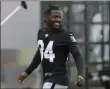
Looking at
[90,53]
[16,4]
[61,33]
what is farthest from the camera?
[90,53]

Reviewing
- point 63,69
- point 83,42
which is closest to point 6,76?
point 83,42

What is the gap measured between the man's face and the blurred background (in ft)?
10.9

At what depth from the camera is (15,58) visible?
25.2 ft

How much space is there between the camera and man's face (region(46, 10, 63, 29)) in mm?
4164

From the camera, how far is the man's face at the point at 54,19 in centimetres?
416

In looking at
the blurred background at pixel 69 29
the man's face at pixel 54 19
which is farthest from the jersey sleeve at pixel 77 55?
the blurred background at pixel 69 29

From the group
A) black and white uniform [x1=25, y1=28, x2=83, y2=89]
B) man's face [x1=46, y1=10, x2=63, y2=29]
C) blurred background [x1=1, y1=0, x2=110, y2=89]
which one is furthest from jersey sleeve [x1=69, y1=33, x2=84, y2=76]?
blurred background [x1=1, y1=0, x2=110, y2=89]

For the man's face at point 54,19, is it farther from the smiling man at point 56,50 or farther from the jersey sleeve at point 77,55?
the jersey sleeve at point 77,55

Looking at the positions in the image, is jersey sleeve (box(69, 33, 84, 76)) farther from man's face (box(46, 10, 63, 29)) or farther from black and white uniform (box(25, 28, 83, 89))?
man's face (box(46, 10, 63, 29))

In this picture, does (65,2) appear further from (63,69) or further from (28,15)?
(63,69)

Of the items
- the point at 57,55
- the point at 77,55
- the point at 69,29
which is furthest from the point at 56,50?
the point at 69,29

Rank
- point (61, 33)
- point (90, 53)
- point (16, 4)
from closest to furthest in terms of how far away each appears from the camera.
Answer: point (61, 33)
point (16, 4)
point (90, 53)

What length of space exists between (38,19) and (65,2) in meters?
0.66

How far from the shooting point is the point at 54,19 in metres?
4.18
